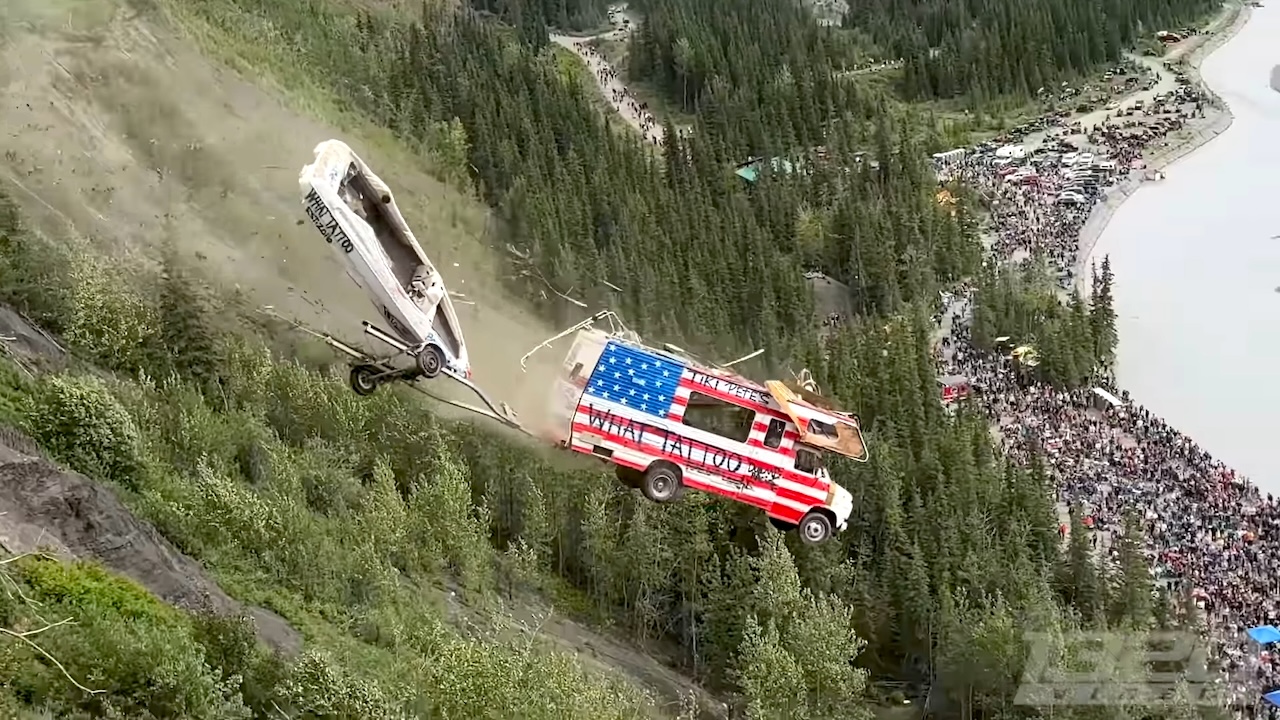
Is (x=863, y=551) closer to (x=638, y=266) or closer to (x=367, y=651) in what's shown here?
(x=367, y=651)

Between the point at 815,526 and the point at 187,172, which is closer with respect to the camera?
the point at 815,526

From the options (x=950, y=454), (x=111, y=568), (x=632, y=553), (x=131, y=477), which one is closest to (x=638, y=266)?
(x=950, y=454)

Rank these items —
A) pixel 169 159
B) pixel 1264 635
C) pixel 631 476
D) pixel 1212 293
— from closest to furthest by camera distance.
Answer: pixel 631 476 < pixel 1264 635 < pixel 169 159 < pixel 1212 293

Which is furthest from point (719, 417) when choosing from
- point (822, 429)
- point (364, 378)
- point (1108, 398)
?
point (1108, 398)

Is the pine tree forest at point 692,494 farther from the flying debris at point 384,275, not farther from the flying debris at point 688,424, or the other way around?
the flying debris at point 384,275

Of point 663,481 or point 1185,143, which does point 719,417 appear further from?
point 1185,143

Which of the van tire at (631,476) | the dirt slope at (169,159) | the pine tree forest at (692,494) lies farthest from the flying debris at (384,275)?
the dirt slope at (169,159)
